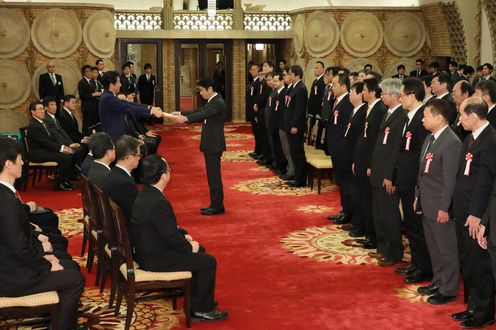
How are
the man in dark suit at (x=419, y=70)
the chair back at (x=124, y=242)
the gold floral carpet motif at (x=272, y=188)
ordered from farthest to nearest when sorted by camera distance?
the man in dark suit at (x=419, y=70), the gold floral carpet motif at (x=272, y=188), the chair back at (x=124, y=242)

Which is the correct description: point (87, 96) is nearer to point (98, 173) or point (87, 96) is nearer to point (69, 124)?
point (69, 124)

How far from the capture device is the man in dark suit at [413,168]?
6180 millimetres

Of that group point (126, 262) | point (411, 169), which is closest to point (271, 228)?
point (411, 169)

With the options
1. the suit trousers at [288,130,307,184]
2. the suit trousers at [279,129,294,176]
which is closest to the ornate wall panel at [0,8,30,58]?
the suit trousers at [279,129,294,176]

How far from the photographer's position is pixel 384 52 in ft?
62.2

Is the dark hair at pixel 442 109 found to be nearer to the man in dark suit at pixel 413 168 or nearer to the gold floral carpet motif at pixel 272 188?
the man in dark suit at pixel 413 168

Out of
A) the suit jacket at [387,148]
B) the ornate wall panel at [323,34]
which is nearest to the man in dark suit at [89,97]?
the ornate wall panel at [323,34]

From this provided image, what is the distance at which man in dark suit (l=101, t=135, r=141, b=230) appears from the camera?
564cm

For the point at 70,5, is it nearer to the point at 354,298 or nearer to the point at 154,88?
the point at 154,88

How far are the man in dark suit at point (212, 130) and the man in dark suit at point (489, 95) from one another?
10.1ft

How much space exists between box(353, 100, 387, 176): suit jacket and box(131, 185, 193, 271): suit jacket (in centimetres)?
265

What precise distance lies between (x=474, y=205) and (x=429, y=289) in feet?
4.02

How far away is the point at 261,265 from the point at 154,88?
46.6 ft

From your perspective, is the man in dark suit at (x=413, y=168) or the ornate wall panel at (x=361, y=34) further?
the ornate wall panel at (x=361, y=34)
